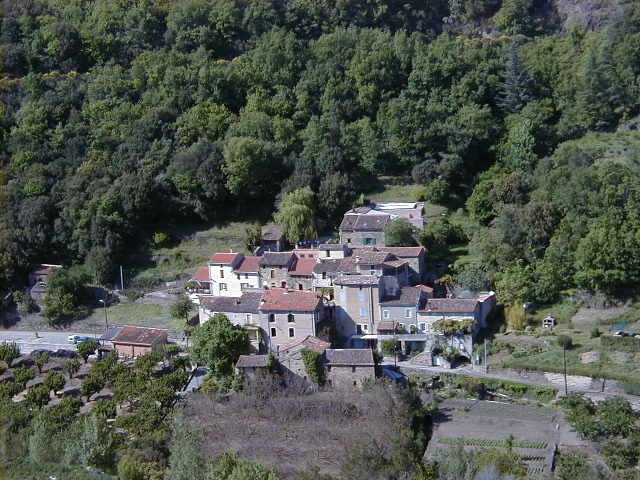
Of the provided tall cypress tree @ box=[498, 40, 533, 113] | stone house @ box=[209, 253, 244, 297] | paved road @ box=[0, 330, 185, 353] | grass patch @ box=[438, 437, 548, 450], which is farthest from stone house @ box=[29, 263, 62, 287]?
tall cypress tree @ box=[498, 40, 533, 113]

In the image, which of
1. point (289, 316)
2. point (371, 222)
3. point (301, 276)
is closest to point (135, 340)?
point (289, 316)

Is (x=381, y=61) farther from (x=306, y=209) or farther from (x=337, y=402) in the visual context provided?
(x=337, y=402)

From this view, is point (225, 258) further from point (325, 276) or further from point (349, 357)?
point (349, 357)

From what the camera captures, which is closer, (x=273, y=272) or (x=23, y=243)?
(x=273, y=272)

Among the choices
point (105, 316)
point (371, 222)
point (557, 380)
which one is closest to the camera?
point (557, 380)

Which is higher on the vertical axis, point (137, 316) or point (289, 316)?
point (289, 316)

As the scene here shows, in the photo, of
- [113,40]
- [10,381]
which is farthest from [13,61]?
Result: [10,381]
